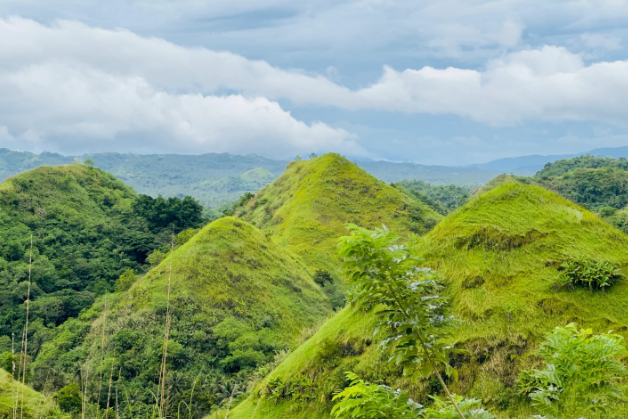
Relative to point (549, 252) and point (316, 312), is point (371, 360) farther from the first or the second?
point (316, 312)

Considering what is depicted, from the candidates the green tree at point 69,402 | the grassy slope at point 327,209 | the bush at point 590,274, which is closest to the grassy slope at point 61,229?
the grassy slope at point 327,209

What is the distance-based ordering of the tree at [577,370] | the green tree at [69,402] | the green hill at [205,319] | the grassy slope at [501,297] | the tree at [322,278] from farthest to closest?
the tree at [322,278], the green hill at [205,319], the green tree at [69,402], the grassy slope at [501,297], the tree at [577,370]

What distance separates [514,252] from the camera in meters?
10.6

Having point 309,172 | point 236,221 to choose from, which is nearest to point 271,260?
point 236,221

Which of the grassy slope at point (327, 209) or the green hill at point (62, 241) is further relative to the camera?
the grassy slope at point (327, 209)

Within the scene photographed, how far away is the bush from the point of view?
9.25 metres

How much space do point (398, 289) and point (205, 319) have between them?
26.6 meters

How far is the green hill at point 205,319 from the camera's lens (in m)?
24.1

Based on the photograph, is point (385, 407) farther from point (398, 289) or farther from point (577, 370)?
point (577, 370)

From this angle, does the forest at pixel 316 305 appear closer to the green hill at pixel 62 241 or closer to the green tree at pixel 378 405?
the green tree at pixel 378 405

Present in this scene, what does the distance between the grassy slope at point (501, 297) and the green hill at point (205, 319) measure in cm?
964

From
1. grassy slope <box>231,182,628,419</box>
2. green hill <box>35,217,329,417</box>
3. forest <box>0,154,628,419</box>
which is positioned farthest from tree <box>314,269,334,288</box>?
grassy slope <box>231,182,628,419</box>

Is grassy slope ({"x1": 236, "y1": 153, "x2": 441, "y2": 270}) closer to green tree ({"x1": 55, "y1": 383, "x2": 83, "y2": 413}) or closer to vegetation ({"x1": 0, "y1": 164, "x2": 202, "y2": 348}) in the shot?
vegetation ({"x1": 0, "y1": 164, "x2": 202, "y2": 348})

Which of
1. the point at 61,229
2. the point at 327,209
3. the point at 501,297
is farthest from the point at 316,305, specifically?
the point at 61,229
